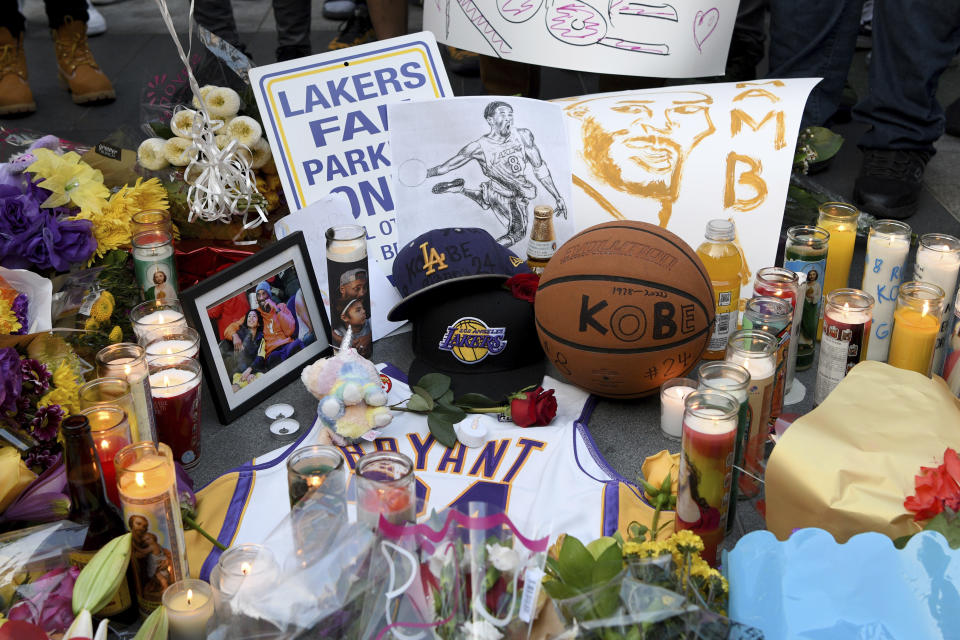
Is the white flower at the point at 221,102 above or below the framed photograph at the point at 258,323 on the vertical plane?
above

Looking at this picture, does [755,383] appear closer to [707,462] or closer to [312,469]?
[707,462]

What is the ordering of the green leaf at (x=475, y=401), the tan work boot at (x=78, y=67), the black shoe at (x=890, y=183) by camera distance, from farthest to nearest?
the tan work boot at (x=78, y=67), the black shoe at (x=890, y=183), the green leaf at (x=475, y=401)

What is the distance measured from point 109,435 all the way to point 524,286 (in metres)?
0.96

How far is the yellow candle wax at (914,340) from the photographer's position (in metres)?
1.88

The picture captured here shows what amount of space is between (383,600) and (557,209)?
1.51 m

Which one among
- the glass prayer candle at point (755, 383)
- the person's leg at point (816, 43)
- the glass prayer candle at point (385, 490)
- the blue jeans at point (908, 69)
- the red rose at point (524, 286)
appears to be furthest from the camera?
the person's leg at point (816, 43)

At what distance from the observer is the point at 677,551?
4.07ft

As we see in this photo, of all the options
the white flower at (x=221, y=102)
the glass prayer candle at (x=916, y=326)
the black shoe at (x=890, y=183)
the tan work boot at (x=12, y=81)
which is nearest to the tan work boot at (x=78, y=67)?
the tan work boot at (x=12, y=81)

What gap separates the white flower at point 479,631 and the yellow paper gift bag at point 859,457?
0.59m

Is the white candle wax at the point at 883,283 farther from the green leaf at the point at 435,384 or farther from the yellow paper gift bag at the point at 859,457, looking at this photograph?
the green leaf at the point at 435,384

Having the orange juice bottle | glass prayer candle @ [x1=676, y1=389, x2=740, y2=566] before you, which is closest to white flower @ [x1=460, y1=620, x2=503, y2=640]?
glass prayer candle @ [x1=676, y1=389, x2=740, y2=566]

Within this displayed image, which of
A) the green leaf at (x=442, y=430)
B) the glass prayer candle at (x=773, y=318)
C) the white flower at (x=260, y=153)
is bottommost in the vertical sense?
the green leaf at (x=442, y=430)

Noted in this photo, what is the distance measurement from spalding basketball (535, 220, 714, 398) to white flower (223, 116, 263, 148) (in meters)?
0.93

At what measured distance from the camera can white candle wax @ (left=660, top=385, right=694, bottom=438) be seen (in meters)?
1.88
